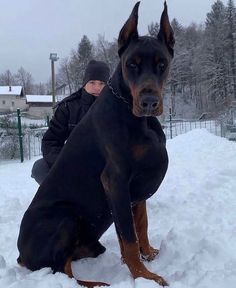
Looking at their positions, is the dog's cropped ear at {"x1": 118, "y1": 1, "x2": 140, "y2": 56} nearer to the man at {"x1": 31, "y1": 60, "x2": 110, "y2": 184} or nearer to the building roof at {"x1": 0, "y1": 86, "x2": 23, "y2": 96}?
the man at {"x1": 31, "y1": 60, "x2": 110, "y2": 184}

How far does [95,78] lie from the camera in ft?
16.8

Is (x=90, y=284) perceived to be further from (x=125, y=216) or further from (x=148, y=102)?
(x=148, y=102)

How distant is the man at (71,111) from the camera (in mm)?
4949

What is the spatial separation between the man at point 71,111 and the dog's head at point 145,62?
6.43ft

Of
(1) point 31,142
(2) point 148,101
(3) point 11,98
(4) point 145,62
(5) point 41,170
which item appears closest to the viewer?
(2) point 148,101

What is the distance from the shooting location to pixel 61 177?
130 inches

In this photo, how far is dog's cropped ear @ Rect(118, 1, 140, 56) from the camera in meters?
3.01

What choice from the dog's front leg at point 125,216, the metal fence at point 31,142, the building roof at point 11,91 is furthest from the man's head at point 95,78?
the building roof at point 11,91

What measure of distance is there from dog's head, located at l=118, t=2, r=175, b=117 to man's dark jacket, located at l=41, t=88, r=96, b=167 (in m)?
1.95

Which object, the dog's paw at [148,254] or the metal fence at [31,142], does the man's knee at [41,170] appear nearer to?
the dog's paw at [148,254]

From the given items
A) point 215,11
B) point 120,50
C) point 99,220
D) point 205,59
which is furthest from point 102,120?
point 215,11

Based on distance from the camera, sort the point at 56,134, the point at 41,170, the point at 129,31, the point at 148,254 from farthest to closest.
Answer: the point at 41,170, the point at 56,134, the point at 148,254, the point at 129,31

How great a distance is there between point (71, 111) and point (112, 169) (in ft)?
7.16

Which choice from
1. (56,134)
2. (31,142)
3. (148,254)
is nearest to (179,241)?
(148,254)
